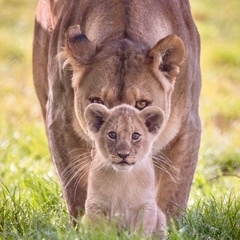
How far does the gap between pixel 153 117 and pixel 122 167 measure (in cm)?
30

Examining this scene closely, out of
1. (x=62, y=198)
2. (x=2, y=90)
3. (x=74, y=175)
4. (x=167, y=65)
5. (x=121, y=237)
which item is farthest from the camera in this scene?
(x=2, y=90)

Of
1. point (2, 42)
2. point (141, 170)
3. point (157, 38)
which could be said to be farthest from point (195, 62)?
point (2, 42)

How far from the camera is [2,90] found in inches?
420

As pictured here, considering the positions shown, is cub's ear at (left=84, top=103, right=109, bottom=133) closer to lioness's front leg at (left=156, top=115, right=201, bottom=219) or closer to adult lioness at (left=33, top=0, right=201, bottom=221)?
adult lioness at (left=33, top=0, right=201, bottom=221)

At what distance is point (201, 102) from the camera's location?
952 cm

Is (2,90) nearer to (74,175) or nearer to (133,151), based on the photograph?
(74,175)

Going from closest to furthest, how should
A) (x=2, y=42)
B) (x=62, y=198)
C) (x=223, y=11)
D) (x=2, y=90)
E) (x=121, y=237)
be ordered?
(x=121, y=237)
(x=62, y=198)
(x=2, y=90)
(x=2, y=42)
(x=223, y=11)

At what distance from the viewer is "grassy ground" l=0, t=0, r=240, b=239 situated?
16.0ft

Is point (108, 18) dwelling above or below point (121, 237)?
above

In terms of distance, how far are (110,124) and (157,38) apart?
0.86 m

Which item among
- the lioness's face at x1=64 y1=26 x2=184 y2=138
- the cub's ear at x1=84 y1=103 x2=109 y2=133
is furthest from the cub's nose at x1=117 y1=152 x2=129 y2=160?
the lioness's face at x1=64 y1=26 x2=184 y2=138

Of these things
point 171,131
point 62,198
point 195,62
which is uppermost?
point 195,62

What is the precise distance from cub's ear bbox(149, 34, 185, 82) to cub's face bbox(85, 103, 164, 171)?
35 cm

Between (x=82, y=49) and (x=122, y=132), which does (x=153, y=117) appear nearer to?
(x=122, y=132)
